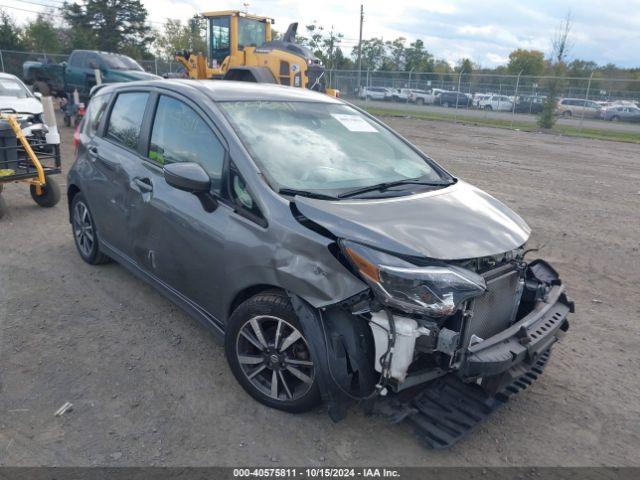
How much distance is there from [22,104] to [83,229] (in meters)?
7.83

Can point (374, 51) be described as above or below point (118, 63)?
above

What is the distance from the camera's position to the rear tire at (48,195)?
7.15 meters

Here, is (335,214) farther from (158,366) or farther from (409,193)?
(158,366)

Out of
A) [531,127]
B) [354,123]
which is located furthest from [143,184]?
[531,127]

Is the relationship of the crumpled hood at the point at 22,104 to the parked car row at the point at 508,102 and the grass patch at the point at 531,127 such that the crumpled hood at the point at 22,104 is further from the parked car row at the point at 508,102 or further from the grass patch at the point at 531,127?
the parked car row at the point at 508,102

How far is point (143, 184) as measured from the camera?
386 centimetres

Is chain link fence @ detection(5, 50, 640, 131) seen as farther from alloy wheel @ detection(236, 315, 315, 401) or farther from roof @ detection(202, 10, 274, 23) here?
alloy wheel @ detection(236, 315, 315, 401)

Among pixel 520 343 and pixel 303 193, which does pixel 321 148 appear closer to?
pixel 303 193

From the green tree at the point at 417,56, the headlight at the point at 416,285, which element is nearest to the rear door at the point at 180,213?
the headlight at the point at 416,285

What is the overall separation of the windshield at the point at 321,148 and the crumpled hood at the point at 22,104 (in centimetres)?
924

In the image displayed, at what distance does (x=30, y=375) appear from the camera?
334 cm

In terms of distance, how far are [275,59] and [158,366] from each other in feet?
46.7

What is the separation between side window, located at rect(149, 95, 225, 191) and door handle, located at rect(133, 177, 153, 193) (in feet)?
0.58

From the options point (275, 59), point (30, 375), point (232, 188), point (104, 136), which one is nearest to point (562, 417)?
point (232, 188)
